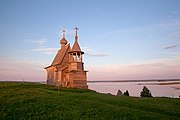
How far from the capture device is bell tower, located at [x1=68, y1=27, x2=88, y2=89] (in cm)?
3503

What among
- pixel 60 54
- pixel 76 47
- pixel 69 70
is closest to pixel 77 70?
pixel 69 70

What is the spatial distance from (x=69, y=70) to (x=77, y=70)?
81.6 inches

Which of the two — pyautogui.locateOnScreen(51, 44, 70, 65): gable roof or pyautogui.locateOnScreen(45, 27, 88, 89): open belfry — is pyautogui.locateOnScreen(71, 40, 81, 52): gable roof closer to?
pyautogui.locateOnScreen(45, 27, 88, 89): open belfry

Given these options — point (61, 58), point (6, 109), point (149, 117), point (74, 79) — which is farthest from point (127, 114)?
point (61, 58)

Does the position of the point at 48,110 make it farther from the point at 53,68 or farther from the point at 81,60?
the point at 53,68

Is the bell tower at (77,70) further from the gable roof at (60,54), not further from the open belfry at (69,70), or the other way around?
the gable roof at (60,54)

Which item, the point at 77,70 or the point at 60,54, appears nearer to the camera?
the point at 77,70

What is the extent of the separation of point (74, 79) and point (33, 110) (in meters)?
22.7

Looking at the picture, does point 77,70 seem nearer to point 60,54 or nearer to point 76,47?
point 76,47

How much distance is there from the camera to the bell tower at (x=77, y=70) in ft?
115

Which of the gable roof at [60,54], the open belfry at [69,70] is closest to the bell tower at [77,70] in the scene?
the open belfry at [69,70]

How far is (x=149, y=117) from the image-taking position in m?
12.0

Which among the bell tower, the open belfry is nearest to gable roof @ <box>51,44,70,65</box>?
the open belfry

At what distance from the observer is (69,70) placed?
3634 cm
